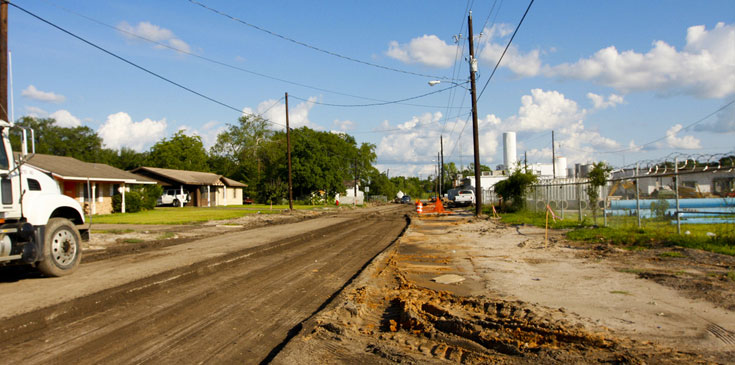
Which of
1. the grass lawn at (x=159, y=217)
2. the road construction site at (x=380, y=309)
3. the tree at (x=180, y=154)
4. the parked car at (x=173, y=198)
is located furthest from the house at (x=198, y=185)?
the road construction site at (x=380, y=309)

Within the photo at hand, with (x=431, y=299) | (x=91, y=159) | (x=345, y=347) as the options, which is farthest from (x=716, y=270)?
(x=91, y=159)

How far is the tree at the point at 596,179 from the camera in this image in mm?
18234

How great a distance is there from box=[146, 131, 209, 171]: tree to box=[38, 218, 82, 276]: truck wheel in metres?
80.9

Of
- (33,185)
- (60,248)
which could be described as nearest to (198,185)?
(33,185)

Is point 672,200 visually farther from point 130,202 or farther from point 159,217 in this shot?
point 130,202

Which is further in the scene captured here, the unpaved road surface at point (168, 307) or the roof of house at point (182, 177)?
the roof of house at point (182, 177)

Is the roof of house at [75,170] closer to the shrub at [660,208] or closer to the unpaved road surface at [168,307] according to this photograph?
the unpaved road surface at [168,307]

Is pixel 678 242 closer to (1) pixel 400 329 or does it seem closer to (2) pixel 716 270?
(2) pixel 716 270

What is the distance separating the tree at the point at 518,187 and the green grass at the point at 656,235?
39.5 ft

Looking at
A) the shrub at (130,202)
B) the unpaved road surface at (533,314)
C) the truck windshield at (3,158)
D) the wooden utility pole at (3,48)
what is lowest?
the unpaved road surface at (533,314)

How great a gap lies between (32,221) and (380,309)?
22.8 feet

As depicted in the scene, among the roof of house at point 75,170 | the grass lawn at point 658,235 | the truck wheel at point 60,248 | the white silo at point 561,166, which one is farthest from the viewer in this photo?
the white silo at point 561,166

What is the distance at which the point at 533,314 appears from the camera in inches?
238

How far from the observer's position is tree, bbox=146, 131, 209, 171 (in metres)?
86.6
